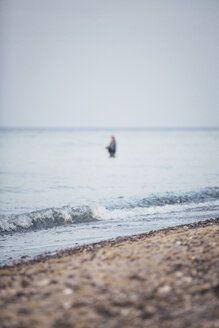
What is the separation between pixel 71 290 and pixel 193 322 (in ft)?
5.99

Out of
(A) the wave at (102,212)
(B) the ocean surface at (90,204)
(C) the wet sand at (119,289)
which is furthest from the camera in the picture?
(A) the wave at (102,212)

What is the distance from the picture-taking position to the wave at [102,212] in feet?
35.6

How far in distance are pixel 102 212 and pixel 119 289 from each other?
793 cm

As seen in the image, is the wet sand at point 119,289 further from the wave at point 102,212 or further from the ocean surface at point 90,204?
the wave at point 102,212

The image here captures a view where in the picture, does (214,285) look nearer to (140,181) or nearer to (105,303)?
(105,303)

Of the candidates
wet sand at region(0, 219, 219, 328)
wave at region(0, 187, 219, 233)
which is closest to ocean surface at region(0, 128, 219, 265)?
wave at region(0, 187, 219, 233)

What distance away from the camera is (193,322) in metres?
3.67

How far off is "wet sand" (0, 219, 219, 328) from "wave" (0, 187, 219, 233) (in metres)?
4.56

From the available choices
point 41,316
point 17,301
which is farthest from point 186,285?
point 17,301

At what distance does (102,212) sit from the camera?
40.7 ft

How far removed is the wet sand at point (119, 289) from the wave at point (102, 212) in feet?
15.0

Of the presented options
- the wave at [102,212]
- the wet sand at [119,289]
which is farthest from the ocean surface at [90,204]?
the wet sand at [119,289]

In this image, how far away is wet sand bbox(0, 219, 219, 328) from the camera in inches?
149

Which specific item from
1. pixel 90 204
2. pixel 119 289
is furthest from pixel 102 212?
pixel 119 289
